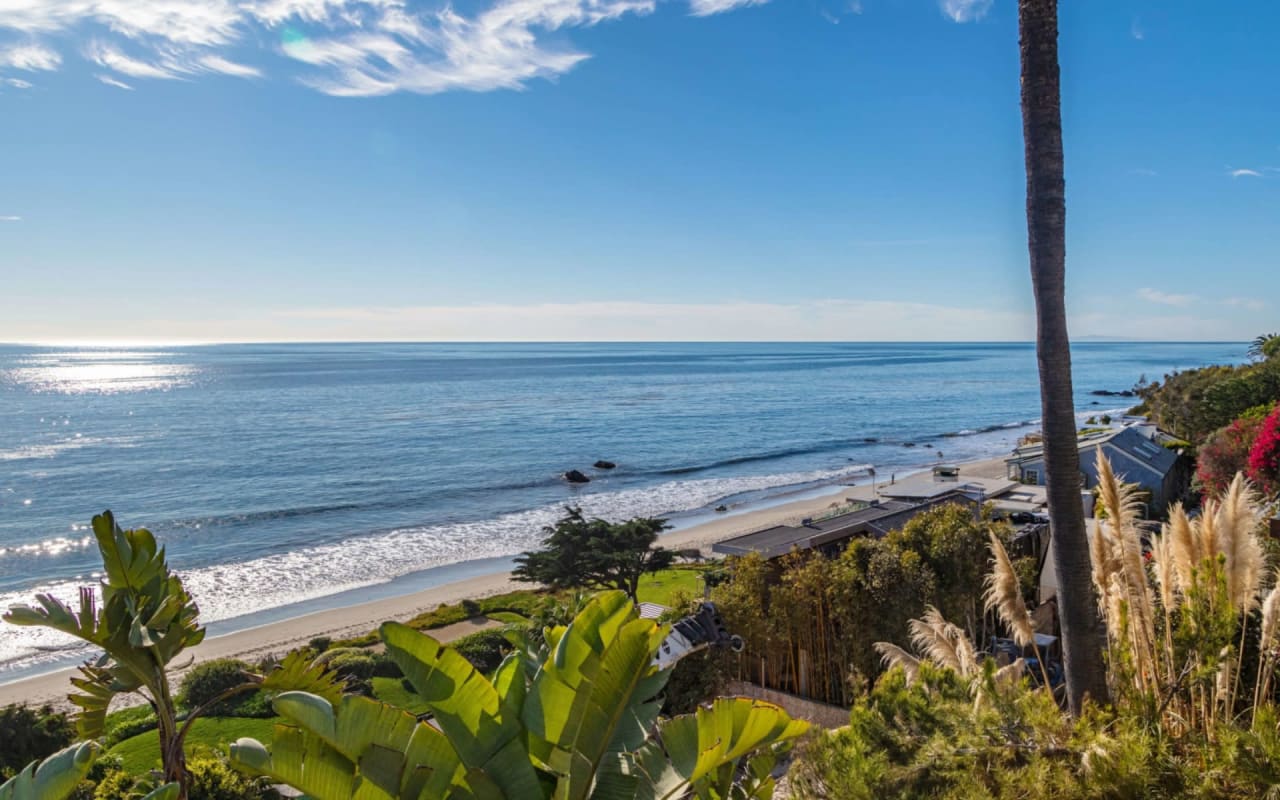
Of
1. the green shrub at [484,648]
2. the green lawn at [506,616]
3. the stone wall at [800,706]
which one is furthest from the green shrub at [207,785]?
the green lawn at [506,616]

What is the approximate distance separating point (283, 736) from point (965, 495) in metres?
20.7

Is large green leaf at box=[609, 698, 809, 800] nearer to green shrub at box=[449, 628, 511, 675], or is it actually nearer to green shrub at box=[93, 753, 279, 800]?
green shrub at box=[93, 753, 279, 800]

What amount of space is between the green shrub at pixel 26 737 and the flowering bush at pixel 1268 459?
19.6 meters

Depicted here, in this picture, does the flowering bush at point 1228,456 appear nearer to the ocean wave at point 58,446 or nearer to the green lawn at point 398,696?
the green lawn at point 398,696

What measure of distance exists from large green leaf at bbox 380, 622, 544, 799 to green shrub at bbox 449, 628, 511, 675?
14.3m

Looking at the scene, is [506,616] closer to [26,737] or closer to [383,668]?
[383,668]

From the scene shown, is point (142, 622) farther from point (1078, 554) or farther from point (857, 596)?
point (857, 596)

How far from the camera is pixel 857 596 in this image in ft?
34.9

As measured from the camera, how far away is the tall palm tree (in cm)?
508

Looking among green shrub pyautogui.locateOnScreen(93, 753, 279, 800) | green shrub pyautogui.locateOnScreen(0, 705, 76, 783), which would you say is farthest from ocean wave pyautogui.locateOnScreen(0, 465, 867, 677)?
green shrub pyautogui.locateOnScreen(93, 753, 279, 800)

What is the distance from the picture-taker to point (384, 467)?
1759 inches

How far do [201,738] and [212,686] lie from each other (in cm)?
171

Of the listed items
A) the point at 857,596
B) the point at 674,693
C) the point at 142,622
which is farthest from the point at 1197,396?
the point at 142,622

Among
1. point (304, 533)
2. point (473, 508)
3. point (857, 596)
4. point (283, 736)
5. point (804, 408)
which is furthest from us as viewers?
point (804, 408)
